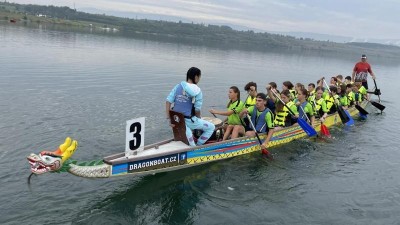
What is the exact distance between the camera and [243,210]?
8.69 metres

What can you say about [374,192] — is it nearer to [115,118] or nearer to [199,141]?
[199,141]

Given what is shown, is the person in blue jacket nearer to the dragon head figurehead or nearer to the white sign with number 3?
the white sign with number 3

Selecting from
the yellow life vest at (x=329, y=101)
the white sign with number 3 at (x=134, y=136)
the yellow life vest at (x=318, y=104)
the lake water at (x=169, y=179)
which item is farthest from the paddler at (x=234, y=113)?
the yellow life vest at (x=329, y=101)

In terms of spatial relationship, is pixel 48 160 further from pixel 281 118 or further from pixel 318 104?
pixel 318 104

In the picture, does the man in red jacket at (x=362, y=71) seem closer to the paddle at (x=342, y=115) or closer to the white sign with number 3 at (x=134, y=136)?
the paddle at (x=342, y=115)

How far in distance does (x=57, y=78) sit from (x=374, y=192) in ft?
62.7

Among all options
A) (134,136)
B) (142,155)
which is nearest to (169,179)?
(142,155)

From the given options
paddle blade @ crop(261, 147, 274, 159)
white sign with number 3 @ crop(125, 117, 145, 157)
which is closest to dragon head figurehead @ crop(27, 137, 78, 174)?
white sign with number 3 @ crop(125, 117, 145, 157)

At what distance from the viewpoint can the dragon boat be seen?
7277 mm

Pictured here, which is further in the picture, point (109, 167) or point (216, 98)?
point (216, 98)

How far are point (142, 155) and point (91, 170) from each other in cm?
146

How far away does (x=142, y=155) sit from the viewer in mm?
8922

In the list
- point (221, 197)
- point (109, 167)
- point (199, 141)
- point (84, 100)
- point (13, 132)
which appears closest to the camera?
point (109, 167)

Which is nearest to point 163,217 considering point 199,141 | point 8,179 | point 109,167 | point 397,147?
point 109,167
